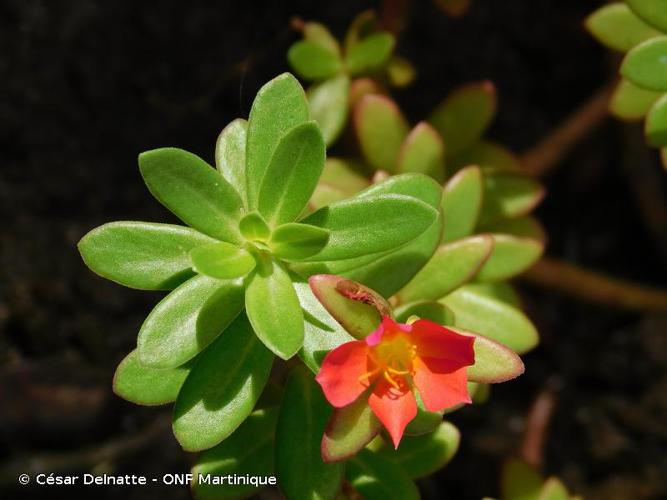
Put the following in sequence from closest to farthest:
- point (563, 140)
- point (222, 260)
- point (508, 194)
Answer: point (222, 260) → point (508, 194) → point (563, 140)

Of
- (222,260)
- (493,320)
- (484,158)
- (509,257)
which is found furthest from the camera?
(484,158)

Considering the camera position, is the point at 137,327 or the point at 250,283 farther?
the point at 137,327

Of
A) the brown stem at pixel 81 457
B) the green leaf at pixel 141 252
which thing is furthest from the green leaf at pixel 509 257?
the brown stem at pixel 81 457

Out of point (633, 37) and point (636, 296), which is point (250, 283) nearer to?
point (633, 37)

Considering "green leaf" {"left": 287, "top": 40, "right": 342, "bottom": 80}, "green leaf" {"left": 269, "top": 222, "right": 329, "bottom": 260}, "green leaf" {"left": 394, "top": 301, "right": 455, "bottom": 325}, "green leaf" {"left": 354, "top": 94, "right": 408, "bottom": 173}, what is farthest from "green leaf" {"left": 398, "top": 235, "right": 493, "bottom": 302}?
"green leaf" {"left": 287, "top": 40, "right": 342, "bottom": 80}

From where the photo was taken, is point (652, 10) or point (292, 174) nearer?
point (292, 174)

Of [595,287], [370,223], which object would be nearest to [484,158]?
[595,287]

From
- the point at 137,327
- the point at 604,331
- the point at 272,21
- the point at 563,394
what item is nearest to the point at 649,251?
the point at 604,331

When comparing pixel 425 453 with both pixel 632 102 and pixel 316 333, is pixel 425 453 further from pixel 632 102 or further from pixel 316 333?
pixel 632 102

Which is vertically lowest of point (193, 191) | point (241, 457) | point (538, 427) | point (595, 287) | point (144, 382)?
point (538, 427)
